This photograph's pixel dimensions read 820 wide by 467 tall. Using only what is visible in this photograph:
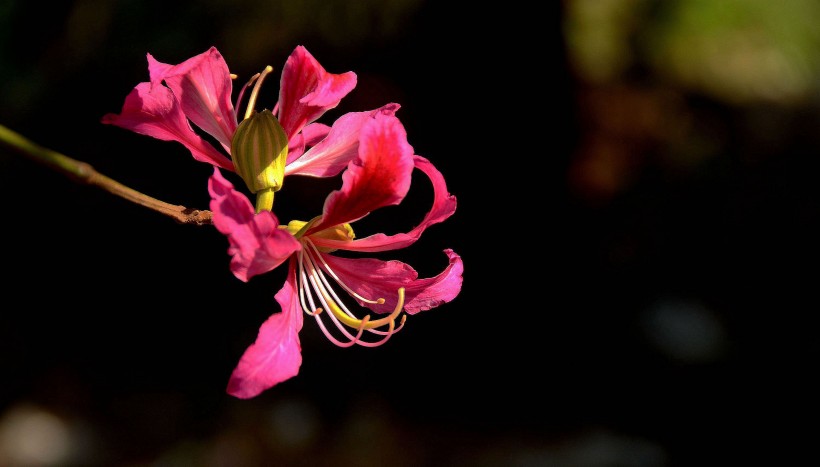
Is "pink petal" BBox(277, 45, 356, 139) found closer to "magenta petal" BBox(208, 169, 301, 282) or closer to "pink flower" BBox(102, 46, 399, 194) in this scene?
"pink flower" BBox(102, 46, 399, 194)

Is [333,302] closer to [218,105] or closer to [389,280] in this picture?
[389,280]

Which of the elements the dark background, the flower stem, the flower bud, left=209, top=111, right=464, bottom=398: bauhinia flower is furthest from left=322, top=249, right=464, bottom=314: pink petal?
the dark background

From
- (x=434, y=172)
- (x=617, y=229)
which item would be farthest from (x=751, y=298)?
(x=434, y=172)

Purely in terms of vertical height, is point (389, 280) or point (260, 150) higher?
point (260, 150)

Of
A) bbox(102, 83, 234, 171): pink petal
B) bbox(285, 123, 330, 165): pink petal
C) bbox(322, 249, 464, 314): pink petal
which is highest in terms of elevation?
bbox(102, 83, 234, 171): pink petal

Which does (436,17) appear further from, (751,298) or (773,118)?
(751,298)

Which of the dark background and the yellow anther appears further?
the dark background

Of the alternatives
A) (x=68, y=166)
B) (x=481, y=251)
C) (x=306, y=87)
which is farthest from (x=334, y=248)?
(x=481, y=251)
